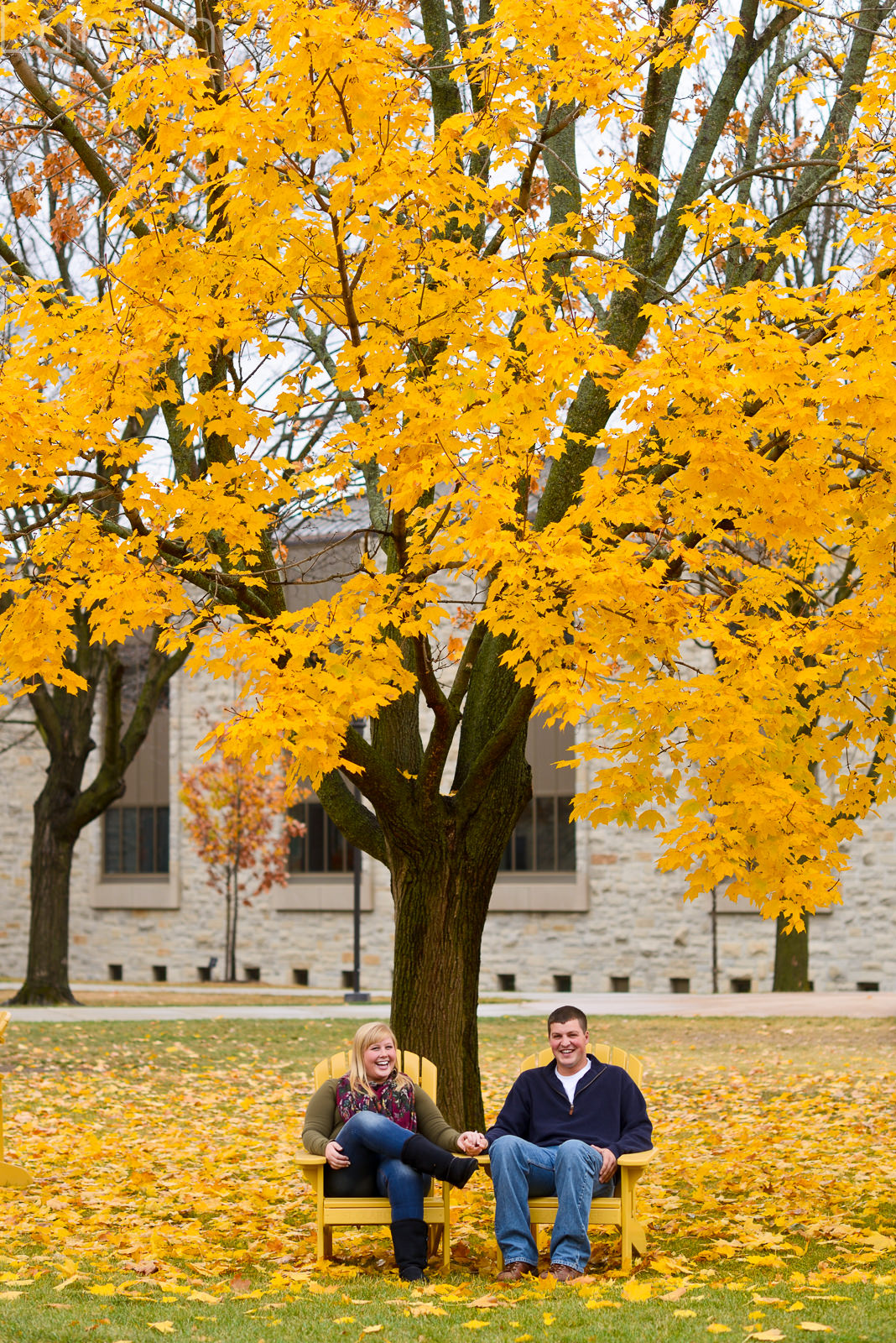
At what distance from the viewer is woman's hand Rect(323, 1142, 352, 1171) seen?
18.3 ft

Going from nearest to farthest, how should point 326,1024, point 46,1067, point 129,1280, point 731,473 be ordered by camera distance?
point 129,1280 < point 731,473 < point 46,1067 < point 326,1024

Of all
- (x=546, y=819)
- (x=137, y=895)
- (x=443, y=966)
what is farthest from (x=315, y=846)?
(x=443, y=966)

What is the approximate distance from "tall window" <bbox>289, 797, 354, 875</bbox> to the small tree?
715mm

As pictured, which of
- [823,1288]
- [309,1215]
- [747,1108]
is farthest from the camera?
[747,1108]

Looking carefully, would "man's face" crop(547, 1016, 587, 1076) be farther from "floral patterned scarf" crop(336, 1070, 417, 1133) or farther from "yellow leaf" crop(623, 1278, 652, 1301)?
"yellow leaf" crop(623, 1278, 652, 1301)

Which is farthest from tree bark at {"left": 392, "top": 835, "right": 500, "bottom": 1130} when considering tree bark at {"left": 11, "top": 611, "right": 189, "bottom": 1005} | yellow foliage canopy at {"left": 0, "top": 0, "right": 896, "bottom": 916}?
tree bark at {"left": 11, "top": 611, "right": 189, "bottom": 1005}

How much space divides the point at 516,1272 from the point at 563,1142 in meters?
0.49

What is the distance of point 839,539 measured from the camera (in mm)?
7098

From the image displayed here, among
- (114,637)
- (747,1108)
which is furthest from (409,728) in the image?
(747,1108)

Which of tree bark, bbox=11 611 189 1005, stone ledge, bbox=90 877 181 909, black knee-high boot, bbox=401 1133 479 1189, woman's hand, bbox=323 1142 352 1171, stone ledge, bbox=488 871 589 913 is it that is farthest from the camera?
stone ledge, bbox=90 877 181 909

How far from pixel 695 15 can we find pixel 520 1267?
18.8 ft

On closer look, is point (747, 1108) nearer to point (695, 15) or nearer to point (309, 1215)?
point (309, 1215)

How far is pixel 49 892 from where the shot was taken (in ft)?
61.7

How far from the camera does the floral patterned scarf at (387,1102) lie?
231 inches
